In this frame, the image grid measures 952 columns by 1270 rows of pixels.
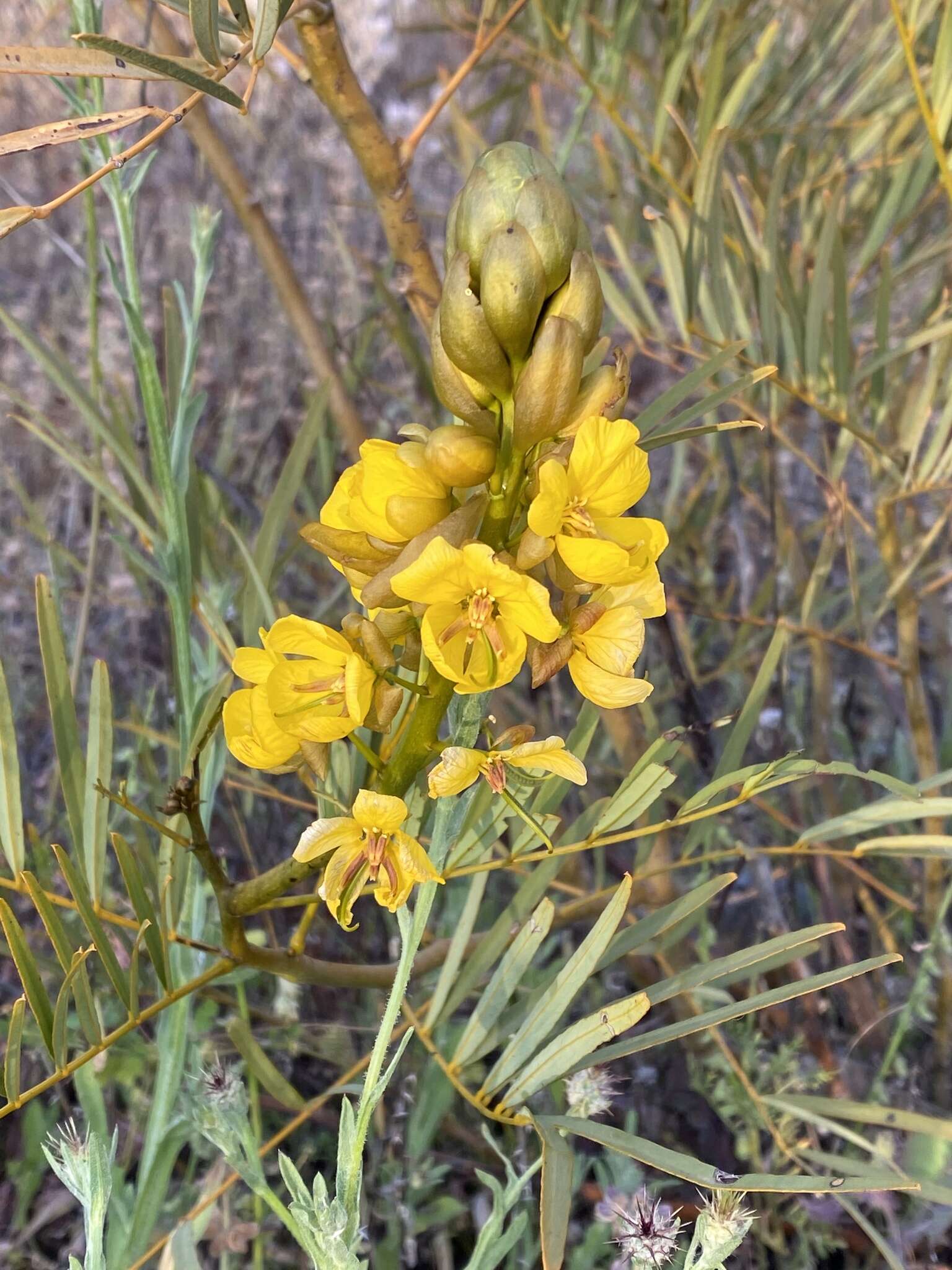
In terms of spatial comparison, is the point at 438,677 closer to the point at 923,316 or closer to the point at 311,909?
the point at 311,909

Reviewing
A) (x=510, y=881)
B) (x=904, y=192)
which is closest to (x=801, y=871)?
(x=510, y=881)

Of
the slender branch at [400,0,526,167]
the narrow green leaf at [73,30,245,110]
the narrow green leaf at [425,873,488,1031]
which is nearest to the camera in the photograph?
the narrow green leaf at [73,30,245,110]

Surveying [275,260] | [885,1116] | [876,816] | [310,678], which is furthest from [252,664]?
[275,260]

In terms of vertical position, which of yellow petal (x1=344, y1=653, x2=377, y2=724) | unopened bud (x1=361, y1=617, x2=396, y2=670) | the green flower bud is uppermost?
the green flower bud

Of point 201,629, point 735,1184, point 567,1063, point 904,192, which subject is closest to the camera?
point 735,1184

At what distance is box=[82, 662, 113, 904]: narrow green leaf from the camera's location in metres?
0.71

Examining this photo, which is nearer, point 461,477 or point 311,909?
point 461,477

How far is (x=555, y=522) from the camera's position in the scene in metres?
0.54

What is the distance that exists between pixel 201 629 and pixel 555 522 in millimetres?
996

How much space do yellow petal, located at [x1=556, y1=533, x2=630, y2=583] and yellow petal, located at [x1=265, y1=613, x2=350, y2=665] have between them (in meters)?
0.14

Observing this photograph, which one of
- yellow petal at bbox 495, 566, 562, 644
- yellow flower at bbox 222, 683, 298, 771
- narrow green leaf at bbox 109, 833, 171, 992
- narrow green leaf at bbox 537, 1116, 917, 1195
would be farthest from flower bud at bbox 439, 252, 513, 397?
narrow green leaf at bbox 537, 1116, 917, 1195

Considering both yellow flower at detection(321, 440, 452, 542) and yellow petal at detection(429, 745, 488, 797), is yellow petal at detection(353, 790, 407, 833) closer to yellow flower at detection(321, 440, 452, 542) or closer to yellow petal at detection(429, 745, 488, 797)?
yellow petal at detection(429, 745, 488, 797)

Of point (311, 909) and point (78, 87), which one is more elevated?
point (78, 87)

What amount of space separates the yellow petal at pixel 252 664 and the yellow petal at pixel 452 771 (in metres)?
0.13
